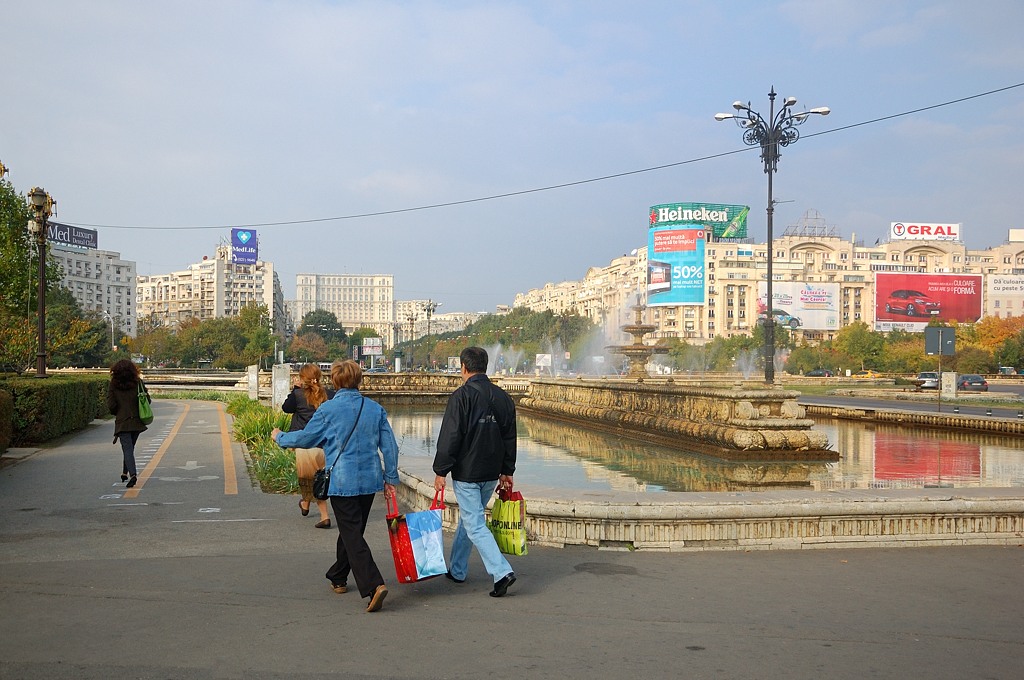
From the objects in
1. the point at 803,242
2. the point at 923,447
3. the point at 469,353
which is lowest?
the point at 923,447

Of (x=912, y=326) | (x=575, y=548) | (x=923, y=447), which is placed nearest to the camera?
(x=575, y=548)

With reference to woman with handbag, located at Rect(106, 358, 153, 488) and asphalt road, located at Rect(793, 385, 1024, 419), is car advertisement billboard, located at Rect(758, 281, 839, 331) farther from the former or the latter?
woman with handbag, located at Rect(106, 358, 153, 488)

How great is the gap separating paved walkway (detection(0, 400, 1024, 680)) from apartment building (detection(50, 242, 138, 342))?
6612 inches

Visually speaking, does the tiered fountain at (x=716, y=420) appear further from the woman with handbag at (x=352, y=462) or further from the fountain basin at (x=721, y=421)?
the woman with handbag at (x=352, y=462)

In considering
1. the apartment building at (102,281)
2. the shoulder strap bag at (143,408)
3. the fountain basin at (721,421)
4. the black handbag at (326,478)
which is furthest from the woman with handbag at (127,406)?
the apartment building at (102,281)

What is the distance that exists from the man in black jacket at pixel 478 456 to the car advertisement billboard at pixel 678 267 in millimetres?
132655

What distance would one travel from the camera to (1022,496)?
8.83m

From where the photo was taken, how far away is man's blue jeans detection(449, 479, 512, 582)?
253 inches

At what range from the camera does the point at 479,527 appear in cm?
652

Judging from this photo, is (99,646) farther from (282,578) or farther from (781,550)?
(781,550)

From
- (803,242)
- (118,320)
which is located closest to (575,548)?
(803,242)

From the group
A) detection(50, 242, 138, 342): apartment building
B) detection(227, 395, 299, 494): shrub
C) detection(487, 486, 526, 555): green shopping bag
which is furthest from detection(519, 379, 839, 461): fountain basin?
detection(50, 242, 138, 342): apartment building

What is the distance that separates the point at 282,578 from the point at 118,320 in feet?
576

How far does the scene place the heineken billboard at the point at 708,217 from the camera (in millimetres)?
142625
